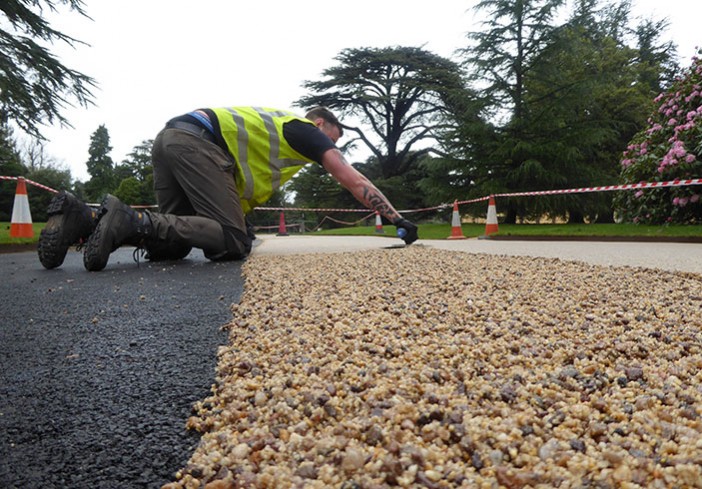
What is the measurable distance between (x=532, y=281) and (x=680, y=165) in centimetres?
509

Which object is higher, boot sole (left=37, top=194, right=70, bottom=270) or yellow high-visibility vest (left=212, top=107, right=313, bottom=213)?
yellow high-visibility vest (left=212, top=107, right=313, bottom=213)

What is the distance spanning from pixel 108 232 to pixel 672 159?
250 inches

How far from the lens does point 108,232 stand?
2.51 m

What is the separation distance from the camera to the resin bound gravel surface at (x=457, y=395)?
64cm

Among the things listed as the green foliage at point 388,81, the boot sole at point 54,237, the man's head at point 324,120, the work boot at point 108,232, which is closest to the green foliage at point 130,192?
the green foliage at point 388,81

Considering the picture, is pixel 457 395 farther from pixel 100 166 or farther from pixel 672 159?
pixel 100 166

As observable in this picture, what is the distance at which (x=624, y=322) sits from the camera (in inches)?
52.6

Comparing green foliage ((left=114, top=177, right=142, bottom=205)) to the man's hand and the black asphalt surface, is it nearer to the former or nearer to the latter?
the man's hand

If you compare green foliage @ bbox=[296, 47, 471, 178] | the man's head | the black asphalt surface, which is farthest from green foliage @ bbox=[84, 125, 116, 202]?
the black asphalt surface

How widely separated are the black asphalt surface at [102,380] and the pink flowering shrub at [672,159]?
6.13 metres

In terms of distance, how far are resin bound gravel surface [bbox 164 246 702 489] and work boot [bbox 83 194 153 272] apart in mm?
1311

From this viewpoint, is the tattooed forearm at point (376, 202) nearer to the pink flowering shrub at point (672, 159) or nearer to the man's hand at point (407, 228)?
the man's hand at point (407, 228)

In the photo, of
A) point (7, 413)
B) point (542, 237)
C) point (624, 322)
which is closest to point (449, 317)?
point (624, 322)

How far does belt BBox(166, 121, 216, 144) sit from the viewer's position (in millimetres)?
3061
